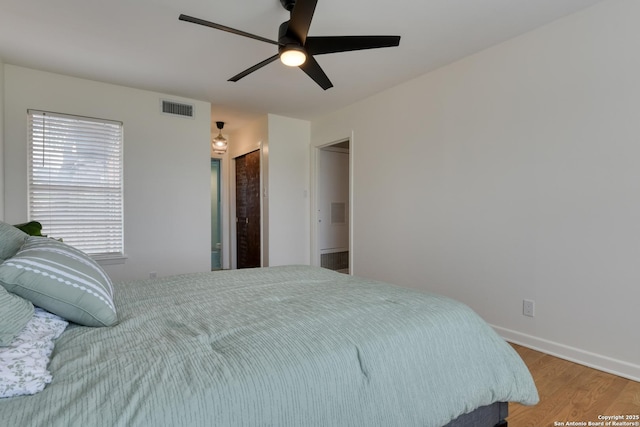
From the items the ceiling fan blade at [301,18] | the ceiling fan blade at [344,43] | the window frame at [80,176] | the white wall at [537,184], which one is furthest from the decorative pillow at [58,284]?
the white wall at [537,184]

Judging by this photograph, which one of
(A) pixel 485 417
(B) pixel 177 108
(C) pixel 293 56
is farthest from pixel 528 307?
(B) pixel 177 108

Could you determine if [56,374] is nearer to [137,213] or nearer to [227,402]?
[227,402]

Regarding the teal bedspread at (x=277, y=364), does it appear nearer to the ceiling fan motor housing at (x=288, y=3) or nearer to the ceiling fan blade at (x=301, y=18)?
the ceiling fan blade at (x=301, y=18)

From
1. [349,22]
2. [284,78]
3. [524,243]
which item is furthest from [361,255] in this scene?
[349,22]

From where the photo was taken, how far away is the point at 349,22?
7.89 feet

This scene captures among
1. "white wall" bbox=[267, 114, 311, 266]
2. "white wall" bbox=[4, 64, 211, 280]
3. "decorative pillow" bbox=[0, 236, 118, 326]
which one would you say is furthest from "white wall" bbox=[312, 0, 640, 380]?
"decorative pillow" bbox=[0, 236, 118, 326]

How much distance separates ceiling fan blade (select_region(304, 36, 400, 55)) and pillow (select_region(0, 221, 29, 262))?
1.79m

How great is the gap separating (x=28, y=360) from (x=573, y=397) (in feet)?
8.12

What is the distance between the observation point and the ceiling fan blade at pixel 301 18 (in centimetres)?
170

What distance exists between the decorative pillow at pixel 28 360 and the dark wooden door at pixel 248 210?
398 centimetres

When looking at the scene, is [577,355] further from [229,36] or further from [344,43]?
[229,36]

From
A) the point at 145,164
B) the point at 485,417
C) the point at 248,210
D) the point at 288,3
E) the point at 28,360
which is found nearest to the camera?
the point at 28,360

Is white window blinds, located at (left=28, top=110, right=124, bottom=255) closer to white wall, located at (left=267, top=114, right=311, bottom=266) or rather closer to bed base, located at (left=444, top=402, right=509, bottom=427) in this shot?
white wall, located at (left=267, top=114, right=311, bottom=266)

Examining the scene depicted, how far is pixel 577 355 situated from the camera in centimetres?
228
